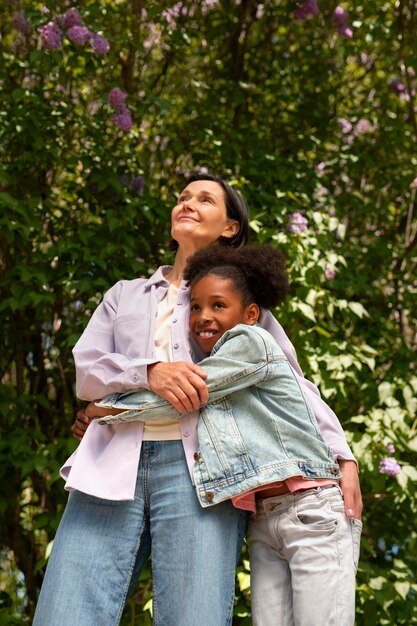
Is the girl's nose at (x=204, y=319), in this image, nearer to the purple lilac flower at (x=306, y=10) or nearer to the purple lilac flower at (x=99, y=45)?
the purple lilac flower at (x=99, y=45)

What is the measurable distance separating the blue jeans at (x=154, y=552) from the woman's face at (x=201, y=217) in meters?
0.62

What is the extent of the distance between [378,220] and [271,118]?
83 centimetres

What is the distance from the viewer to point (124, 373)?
6.24 ft

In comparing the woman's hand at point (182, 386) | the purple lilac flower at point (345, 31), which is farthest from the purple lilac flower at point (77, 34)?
the woman's hand at point (182, 386)

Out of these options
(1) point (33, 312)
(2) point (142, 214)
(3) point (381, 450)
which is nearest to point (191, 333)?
(3) point (381, 450)

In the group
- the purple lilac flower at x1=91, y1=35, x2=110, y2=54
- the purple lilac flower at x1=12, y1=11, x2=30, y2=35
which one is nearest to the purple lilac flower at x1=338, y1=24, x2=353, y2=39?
the purple lilac flower at x1=91, y1=35, x2=110, y2=54

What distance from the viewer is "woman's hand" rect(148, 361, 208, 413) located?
1.82 meters

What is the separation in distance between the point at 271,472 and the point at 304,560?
20 cm

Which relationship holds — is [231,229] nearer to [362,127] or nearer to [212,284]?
[212,284]

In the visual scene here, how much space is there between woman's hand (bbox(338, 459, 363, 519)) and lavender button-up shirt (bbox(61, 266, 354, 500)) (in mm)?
23

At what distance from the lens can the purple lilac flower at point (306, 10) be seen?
4262 millimetres

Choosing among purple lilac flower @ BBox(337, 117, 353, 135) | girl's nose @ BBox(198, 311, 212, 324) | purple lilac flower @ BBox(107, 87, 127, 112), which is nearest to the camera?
girl's nose @ BBox(198, 311, 212, 324)

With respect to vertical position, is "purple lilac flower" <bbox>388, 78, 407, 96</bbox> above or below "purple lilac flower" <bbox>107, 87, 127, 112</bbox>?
above

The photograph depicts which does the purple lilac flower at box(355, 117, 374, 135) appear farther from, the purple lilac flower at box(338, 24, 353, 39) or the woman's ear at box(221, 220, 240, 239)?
the woman's ear at box(221, 220, 240, 239)
